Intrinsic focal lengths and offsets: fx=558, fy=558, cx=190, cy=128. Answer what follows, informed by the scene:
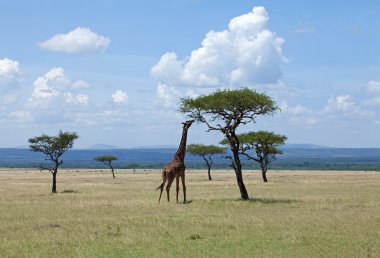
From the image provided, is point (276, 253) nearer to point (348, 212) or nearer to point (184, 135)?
point (348, 212)

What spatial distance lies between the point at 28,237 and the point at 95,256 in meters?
4.70

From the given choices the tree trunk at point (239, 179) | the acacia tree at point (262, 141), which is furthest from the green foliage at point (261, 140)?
the tree trunk at point (239, 179)

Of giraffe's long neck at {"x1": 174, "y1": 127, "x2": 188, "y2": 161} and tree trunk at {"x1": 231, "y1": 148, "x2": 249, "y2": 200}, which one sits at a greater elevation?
giraffe's long neck at {"x1": 174, "y1": 127, "x2": 188, "y2": 161}

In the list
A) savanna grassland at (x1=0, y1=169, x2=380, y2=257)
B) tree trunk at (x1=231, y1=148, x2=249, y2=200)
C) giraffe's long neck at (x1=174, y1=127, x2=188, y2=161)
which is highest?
giraffe's long neck at (x1=174, y1=127, x2=188, y2=161)

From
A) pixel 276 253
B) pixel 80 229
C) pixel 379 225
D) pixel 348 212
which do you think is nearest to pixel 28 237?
pixel 80 229

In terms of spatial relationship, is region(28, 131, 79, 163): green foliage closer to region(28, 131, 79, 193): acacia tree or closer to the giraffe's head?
region(28, 131, 79, 193): acacia tree

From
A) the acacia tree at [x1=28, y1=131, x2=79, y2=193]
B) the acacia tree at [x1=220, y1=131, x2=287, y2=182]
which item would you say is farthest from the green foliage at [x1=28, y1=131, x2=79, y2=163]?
the acacia tree at [x1=220, y1=131, x2=287, y2=182]

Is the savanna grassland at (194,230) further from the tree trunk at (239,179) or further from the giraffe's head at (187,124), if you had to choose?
the giraffe's head at (187,124)

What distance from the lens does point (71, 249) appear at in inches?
684

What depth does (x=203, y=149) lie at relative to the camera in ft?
317

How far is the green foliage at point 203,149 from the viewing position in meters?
95.0

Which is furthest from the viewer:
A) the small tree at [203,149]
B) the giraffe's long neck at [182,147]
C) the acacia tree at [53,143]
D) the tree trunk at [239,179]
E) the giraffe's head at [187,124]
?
the small tree at [203,149]

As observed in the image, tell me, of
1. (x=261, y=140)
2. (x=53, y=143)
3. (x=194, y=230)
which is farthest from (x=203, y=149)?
(x=194, y=230)

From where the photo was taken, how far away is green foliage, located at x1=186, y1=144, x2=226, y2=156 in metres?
95.0
